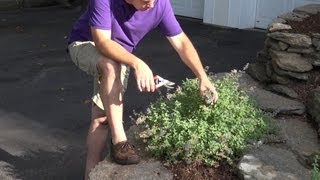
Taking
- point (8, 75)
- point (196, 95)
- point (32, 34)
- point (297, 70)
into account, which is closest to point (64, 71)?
point (8, 75)

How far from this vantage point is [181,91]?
4.34m

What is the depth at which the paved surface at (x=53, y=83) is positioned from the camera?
5.09 metres

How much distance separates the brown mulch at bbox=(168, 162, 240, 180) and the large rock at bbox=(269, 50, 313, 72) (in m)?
1.90

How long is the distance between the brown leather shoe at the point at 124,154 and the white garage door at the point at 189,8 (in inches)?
307

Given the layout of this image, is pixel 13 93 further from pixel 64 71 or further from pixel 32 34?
pixel 32 34

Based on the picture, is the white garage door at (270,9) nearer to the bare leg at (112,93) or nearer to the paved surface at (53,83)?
the paved surface at (53,83)

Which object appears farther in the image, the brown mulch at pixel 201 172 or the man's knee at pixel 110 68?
the brown mulch at pixel 201 172

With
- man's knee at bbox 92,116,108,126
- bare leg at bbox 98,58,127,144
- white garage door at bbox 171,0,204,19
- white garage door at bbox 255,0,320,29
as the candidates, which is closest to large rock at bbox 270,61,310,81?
man's knee at bbox 92,116,108,126

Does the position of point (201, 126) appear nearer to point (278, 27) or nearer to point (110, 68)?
point (110, 68)

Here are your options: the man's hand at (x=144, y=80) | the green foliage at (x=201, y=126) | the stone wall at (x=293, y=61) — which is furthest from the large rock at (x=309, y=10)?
the man's hand at (x=144, y=80)

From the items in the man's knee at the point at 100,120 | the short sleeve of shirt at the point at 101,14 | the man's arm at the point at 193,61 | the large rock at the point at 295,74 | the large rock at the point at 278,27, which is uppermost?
the short sleeve of shirt at the point at 101,14

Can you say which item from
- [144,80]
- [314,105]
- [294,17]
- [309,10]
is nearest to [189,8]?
[309,10]

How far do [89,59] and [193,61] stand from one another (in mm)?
679

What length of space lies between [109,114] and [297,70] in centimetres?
229
